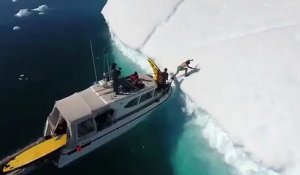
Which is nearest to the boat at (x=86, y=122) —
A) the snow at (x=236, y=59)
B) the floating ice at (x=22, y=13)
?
the snow at (x=236, y=59)

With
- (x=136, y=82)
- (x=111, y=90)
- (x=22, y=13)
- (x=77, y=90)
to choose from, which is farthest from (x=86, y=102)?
(x=22, y=13)

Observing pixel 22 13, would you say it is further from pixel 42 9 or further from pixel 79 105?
pixel 79 105

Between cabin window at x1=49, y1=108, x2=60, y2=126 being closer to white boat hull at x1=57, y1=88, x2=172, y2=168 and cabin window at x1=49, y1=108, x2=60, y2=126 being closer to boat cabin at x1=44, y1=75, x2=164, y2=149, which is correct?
boat cabin at x1=44, y1=75, x2=164, y2=149

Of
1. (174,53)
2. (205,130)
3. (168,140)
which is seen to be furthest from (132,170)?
(174,53)

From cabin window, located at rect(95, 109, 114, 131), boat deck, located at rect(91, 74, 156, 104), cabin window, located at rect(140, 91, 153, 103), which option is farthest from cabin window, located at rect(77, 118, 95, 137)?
cabin window, located at rect(140, 91, 153, 103)

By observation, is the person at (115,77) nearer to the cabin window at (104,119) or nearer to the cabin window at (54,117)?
the cabin window at (104,119)

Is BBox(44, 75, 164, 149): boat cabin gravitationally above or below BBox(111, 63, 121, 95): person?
below
